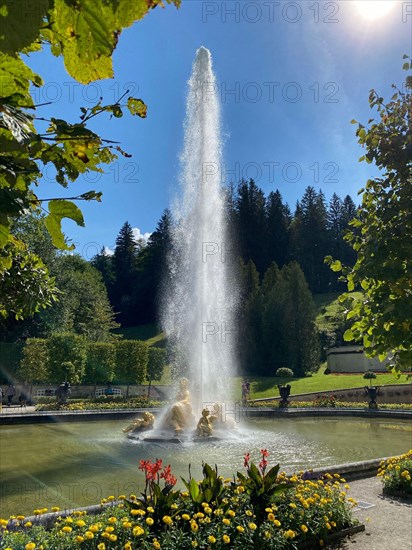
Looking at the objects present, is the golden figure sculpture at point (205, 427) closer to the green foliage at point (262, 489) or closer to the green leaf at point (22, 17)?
the green foliage at point (262, 489)

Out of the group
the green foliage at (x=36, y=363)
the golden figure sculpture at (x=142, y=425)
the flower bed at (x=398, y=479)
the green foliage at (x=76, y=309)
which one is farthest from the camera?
the green foliage at (x=76, y=309)

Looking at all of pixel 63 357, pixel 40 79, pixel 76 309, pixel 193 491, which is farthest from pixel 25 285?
pixel 76 309

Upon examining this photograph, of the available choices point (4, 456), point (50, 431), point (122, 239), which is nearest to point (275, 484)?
point (4, 456)

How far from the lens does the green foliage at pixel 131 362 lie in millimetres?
37594

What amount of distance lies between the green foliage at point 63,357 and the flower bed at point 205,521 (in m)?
28.8

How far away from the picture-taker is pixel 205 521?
5121 millimetres

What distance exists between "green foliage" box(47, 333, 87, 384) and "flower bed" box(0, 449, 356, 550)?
2883cm

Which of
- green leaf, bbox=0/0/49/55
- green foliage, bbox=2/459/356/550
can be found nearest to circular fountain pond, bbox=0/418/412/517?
green foliage, bbox=2/459/356/550

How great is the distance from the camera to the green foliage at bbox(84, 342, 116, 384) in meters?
37.1

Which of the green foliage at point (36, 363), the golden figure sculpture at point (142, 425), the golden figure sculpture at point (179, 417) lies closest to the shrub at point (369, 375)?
the golden figure sculpture at point (179, 417)

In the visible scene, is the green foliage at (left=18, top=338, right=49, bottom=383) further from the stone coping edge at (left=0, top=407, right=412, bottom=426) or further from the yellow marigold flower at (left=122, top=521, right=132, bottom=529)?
the yellow marigold flower at (left=122, top=521, right=132, bottom=529)

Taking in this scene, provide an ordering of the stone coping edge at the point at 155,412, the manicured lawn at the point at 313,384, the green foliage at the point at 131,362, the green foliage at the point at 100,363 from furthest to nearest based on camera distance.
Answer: the green foliage at the point at 131,362, the green foliage at the point at 100,363, the manicured lawn at the point at 313,384, the stone coping edge at the point at 155,412

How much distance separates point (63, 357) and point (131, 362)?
20.4 ft

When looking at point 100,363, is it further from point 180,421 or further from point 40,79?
point 40,79
